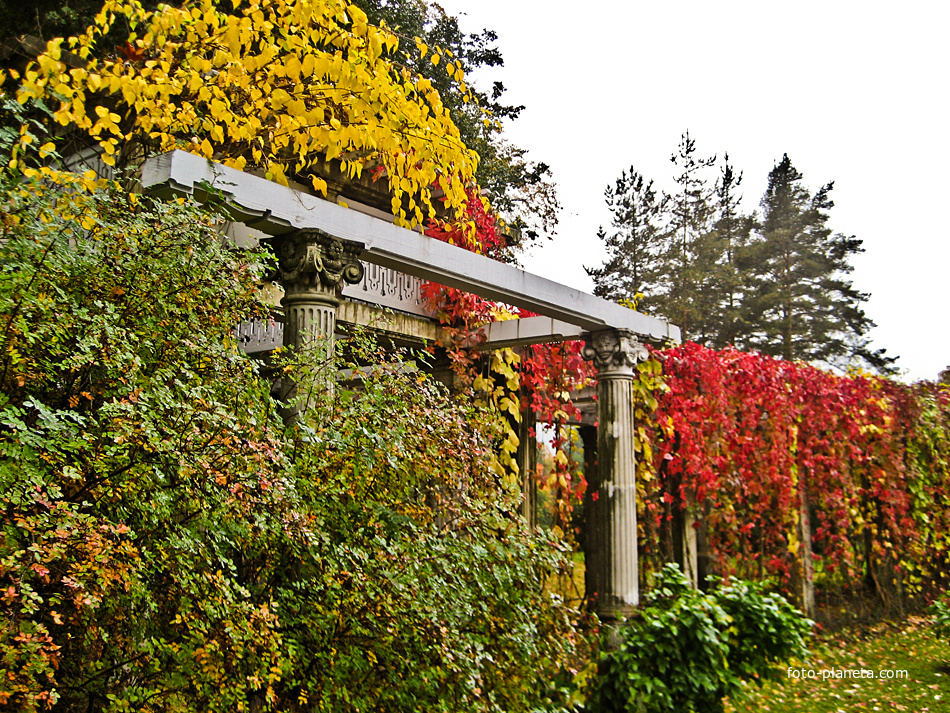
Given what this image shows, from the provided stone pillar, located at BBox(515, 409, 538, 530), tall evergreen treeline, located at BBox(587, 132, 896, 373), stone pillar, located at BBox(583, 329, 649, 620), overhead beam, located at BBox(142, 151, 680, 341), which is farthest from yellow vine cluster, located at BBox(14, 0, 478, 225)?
tall evergreen treeline, located at BBox(587, 132, 896, 373)

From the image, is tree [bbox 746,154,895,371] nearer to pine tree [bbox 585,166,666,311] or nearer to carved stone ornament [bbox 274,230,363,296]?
pine tree [bbox 585,166,666,311]

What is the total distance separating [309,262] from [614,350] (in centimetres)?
309

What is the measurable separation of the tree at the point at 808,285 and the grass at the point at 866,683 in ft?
55.6

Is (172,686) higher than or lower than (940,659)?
higher

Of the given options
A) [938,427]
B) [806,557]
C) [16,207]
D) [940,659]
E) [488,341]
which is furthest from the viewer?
[938,427]

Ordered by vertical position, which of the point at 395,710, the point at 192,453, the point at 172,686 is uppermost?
the point at 192,453

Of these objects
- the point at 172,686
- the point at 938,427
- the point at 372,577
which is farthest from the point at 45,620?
the point at 938,427

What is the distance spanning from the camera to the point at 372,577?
3.03 m

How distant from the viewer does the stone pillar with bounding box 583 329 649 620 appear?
6.05m

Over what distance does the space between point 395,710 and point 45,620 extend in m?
1.40

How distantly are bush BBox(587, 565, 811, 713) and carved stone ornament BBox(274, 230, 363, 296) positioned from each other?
3387 mm

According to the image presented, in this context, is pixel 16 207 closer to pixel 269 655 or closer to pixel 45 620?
pixel 45 620

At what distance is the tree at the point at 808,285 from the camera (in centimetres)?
2506

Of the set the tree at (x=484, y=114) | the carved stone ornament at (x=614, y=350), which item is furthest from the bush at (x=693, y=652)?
the tree at (x=484, y=114)
